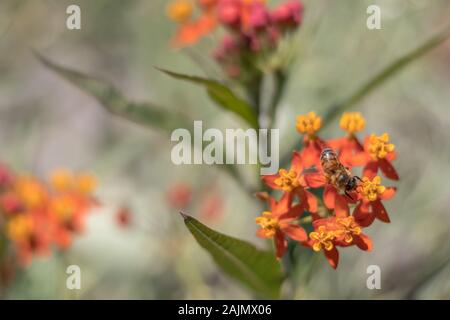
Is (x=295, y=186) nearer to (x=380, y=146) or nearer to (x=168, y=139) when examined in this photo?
(x=380, y=146)

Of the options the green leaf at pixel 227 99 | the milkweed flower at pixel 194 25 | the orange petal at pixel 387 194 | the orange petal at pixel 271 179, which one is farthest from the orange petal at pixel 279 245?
the milkweed flower at pixel 194 25

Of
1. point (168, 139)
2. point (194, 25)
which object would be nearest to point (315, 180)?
point (194, 25)

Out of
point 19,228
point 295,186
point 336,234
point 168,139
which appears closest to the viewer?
point 336,234

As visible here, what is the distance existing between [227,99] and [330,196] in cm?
35

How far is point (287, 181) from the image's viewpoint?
1.55m

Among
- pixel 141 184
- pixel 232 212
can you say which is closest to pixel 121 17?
pixel 141 184

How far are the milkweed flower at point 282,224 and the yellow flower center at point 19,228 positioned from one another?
37.4 inches

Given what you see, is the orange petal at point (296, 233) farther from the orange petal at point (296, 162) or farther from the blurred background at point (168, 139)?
the blurred background at point (168, 139)

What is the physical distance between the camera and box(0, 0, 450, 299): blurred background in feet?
8.37

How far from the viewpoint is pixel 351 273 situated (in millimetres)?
2520

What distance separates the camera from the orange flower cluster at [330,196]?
1476mm

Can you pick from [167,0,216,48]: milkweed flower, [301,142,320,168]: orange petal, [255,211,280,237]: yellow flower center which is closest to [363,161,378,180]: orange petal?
[301,142,320,168]: orange petal

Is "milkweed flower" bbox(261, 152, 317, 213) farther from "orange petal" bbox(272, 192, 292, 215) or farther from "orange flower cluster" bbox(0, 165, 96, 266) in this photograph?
"orange flower cluster" bbox(0, 165, 96, 266)
